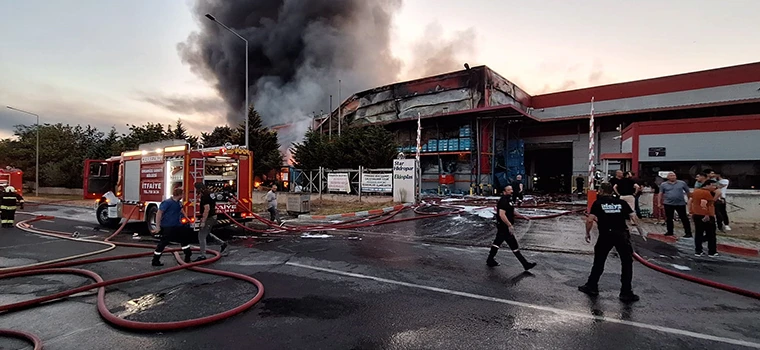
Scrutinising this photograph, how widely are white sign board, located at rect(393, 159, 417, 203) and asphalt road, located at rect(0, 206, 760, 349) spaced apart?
9814mm

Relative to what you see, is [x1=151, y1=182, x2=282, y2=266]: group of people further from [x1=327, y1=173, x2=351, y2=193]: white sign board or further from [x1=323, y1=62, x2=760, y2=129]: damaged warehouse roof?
[x1=323, y1=62, x2=760, y2=129]: damaged warehouse roof

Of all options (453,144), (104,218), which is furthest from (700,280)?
(453,144)

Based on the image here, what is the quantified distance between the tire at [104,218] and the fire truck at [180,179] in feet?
2.91

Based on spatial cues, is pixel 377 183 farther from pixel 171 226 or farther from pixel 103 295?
pixel 103 295

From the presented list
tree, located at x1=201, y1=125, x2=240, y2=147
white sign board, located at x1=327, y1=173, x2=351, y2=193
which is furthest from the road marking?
tree, located at x1=201, y1=125, x2=240, y2=147

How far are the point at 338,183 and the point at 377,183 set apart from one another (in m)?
2.53

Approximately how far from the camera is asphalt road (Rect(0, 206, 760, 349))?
344 centimetres

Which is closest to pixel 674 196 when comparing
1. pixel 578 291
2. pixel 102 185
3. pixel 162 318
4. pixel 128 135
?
pixel 578 291

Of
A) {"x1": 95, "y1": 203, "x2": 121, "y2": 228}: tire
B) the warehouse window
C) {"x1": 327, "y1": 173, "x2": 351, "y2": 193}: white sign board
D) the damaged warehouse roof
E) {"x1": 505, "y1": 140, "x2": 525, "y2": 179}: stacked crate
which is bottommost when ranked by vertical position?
{"x1": 95, "y1": 203, "x2": 121, "y2": 228}: tire

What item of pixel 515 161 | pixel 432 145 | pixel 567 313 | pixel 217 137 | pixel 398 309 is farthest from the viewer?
pixel 217 137

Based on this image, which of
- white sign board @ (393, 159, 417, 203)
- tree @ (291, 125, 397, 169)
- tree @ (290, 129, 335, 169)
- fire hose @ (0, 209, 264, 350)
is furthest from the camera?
tree @ (290, 129, 335, 169)

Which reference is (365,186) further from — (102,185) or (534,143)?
(534,143)

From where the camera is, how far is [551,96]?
3161cm

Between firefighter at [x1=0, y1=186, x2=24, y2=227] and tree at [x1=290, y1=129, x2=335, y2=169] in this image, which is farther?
tree at [x1=290, y1=129, x2=335, y2=169]
